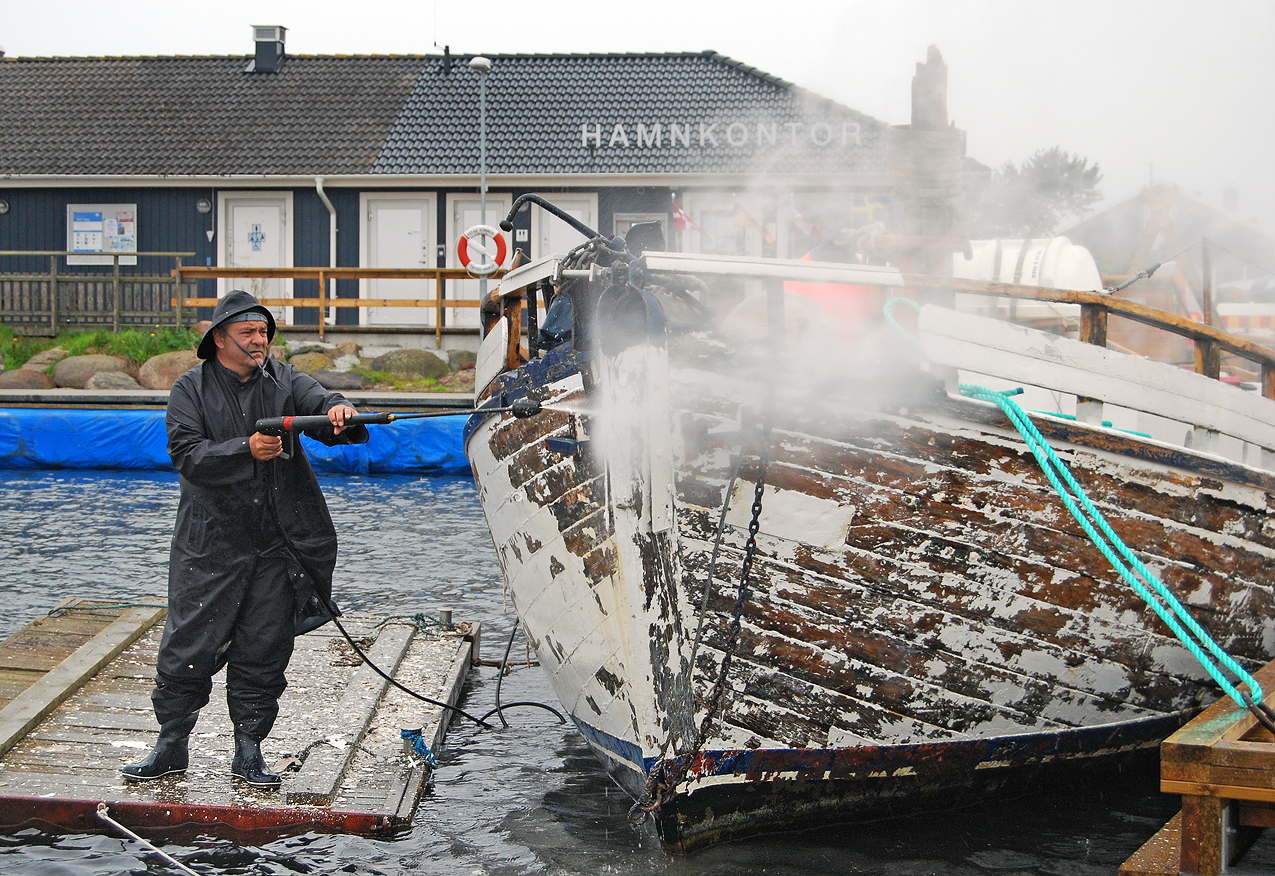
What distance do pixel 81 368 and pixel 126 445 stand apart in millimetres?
3192

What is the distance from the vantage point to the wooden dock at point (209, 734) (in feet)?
12.7

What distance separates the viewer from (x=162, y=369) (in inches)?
649

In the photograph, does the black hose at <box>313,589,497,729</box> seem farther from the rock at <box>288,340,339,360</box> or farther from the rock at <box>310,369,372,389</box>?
the rock at <box>288,340,339,360</box>

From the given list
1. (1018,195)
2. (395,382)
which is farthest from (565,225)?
(1018,195)

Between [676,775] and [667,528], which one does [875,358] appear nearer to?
[667,528]

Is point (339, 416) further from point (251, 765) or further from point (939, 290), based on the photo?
point (939, 290)

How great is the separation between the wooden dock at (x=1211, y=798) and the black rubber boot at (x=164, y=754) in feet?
10.6

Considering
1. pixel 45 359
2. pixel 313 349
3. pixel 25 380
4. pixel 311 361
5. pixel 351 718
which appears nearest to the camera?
pixel 351 718

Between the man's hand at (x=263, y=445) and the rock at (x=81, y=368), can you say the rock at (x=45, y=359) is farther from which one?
the man's hand at (x=263, y=445)

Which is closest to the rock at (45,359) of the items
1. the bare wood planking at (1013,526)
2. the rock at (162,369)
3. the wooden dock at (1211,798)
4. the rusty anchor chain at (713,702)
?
→ the rock at (162,369)

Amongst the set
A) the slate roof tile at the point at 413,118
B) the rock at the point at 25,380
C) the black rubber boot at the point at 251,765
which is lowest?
the black rubber boot at the point at 251,765

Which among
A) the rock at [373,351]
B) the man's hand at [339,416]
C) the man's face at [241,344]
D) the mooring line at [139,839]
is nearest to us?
the mooring line at [139,839]

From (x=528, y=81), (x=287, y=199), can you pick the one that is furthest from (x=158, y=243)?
(x=528, y=81)

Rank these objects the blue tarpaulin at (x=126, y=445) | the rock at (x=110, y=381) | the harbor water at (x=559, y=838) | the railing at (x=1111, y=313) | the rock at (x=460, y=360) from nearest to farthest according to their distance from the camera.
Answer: the harbor water at (x=559, y=838)
the railing at (x=1111, y=313)
the blue tarpaulin at (x=126, y=445)
the rock at (x=110, y=381)
the rock at (x=460, y=360)
